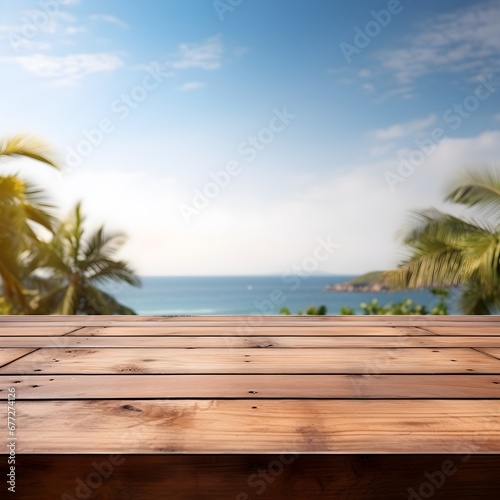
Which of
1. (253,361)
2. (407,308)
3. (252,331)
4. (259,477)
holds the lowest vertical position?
(259,477)

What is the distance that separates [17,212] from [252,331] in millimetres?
5002

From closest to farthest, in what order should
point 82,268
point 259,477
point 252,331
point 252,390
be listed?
point 259,477 → point 252,390 → point 252,331 → point 82,268

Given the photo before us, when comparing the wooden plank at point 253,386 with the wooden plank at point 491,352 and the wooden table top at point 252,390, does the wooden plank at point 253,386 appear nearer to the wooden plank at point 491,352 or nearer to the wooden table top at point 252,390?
the wooden table top at point 252,390

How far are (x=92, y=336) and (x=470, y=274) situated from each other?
5700mm

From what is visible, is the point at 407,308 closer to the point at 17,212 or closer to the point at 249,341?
the point at 17,212

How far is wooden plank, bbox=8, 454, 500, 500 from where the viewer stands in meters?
0.58

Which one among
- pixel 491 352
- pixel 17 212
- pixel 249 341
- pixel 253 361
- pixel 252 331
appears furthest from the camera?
pixel 17 212

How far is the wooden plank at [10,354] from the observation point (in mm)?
1081

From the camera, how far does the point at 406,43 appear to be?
2250 cm

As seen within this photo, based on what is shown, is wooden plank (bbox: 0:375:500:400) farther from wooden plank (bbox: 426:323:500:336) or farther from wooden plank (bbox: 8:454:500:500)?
wooden plank (bbox: 426:323:500:336)

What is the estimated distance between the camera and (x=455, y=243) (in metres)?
6.70

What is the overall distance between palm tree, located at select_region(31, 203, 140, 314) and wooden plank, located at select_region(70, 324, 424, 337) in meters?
8.10

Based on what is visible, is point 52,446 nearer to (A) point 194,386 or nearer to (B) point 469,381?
(A) point 194,386

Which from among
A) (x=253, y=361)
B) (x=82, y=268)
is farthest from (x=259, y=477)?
(x=82, y=268)
